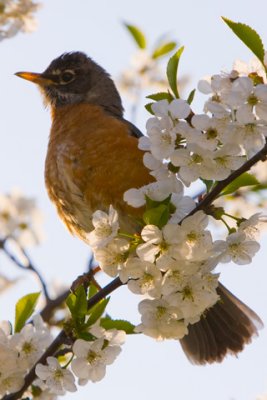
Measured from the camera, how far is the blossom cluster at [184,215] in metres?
2.34

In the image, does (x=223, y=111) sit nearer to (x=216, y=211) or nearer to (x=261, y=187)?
(x=216, y=211)

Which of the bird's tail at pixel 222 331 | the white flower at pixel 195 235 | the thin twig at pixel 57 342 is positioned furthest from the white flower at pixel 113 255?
the bird's tail at pixel 222 331

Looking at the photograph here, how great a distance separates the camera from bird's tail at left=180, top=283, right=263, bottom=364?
4461 millimetres

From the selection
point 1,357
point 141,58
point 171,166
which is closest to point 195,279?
Result: point 171,166

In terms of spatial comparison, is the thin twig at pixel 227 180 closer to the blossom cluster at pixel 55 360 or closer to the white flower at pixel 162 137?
the white flower at pixel 162 137

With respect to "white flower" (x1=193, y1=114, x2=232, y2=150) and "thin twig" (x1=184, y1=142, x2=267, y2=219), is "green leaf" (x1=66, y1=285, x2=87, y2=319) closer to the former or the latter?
"thin twig" (x1=184, y1=142, x2=267, y2=219)

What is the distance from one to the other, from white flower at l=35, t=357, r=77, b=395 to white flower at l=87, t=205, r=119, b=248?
1.76 feet

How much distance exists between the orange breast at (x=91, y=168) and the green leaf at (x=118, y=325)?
2.61ft

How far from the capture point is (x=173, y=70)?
272 cm

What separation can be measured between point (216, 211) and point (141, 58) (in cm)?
388

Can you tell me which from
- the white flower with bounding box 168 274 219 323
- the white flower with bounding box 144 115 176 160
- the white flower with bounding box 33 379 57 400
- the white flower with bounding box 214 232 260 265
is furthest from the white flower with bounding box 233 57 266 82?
the white flower with bounding box 33 379 57 400

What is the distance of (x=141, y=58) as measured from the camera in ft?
20.5

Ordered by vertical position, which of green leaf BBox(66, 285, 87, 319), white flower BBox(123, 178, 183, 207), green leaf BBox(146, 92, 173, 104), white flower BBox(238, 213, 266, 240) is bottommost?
white flower BBox(238, 213, 266, 240)

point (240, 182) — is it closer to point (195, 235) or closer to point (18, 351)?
point (195, 235)
